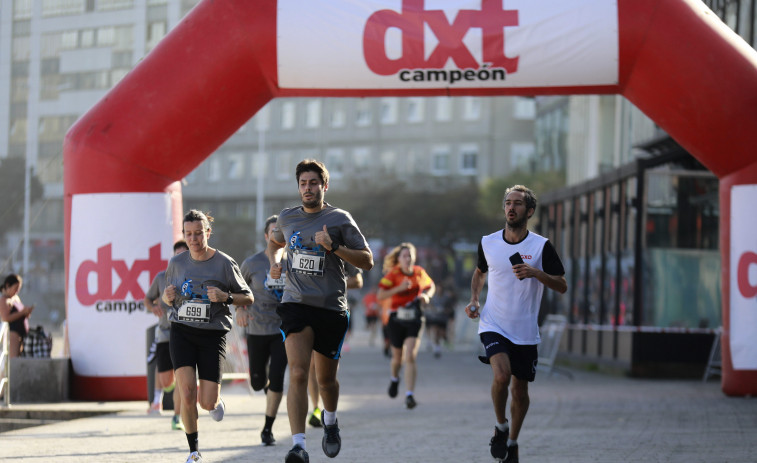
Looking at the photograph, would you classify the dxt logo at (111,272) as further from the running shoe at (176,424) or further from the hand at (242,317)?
the hand at (242,317)

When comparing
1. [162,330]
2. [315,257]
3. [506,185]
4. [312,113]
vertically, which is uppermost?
[312,113]

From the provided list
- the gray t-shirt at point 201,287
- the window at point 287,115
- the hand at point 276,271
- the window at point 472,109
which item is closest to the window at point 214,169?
the window at point 287,115

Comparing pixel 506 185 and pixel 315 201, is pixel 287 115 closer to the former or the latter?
pixel 506 185

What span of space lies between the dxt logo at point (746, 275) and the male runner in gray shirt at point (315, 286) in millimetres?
7174

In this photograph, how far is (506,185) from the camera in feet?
192

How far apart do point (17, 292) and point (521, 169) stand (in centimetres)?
5517

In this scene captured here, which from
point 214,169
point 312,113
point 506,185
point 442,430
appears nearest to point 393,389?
point 442,430

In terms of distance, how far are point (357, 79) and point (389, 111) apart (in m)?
57.5

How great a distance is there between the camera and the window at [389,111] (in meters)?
70.1

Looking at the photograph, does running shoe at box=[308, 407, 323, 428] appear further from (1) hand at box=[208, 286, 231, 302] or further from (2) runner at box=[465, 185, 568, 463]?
(1) hand at box=[208, 286, 231, 302]

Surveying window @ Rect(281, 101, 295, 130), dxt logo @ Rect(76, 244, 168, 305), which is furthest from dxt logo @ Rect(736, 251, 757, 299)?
window @ Rect(281, 101, 295, 130)

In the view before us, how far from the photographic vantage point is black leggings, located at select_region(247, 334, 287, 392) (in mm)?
10680

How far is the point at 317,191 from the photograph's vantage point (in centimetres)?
812

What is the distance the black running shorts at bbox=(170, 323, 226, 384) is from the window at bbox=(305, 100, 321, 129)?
1987 inches
